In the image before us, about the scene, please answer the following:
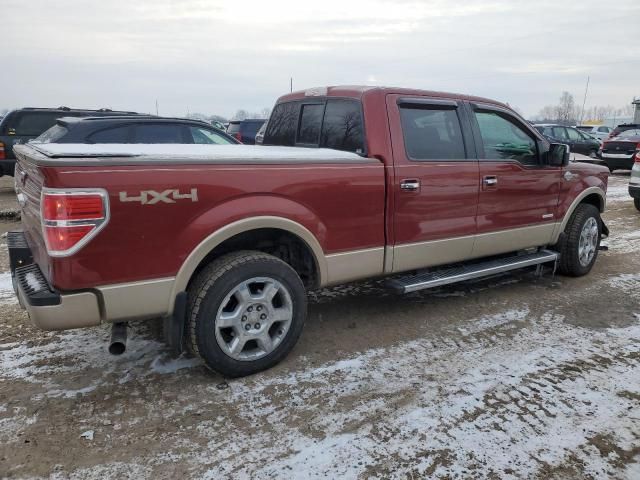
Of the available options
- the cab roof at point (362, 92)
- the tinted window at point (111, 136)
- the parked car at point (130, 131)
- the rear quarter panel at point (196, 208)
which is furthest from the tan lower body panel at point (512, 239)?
the tinted window at point (111, 136)

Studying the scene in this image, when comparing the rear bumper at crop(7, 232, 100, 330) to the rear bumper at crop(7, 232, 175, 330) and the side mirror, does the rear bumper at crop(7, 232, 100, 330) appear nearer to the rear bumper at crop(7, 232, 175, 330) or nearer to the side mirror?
the rear bumper at crop(7, 232, 175, 330)

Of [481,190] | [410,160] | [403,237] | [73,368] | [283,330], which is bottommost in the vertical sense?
[73,368]

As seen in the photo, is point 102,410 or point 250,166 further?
point 250,166

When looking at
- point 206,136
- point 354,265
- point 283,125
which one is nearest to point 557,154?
point 354,265

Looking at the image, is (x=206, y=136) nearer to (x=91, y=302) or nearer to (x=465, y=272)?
(x=465, y=272)

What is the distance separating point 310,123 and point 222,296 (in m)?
2.05

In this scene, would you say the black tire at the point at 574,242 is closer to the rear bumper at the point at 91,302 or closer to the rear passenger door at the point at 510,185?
the rear passenger door at the point at 510,185

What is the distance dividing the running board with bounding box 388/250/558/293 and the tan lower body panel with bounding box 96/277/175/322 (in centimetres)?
182

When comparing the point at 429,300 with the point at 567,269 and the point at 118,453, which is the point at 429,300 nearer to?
the point at 567,269

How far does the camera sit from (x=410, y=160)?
150 inches

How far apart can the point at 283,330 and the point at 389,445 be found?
1.09 meters

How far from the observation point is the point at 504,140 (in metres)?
4.60

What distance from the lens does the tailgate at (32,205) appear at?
275 centimetres

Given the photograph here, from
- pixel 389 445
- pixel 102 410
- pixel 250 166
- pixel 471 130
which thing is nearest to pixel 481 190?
pixel 471 130
